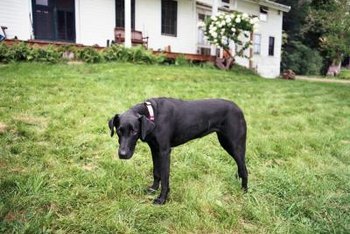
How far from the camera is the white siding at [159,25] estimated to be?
689 inches

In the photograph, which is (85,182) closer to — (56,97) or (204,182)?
(204,182)

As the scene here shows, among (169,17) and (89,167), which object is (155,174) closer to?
(89,167)

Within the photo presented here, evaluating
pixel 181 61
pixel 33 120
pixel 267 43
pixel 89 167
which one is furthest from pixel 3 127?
pixel 267 43

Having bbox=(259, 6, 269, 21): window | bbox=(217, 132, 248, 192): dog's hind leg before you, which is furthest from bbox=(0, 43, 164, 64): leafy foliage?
bbox=(259, 6, 269, 21): window

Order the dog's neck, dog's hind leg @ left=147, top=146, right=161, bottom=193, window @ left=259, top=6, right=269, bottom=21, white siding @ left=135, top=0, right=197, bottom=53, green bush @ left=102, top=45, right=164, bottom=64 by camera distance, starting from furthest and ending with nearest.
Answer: window @ left=259, top=6, right=269, bottom=21 → white siding @ left=135, top=0, right=197, bottom=53 → green bush @ left=102, top=45, right=164, bottom=64 → dog's hind leg @ left=147, top=146, right=161, bottom=193 → the dog's neck

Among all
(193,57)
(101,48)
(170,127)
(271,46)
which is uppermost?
(271,46)

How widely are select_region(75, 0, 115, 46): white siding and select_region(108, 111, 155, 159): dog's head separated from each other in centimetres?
1369

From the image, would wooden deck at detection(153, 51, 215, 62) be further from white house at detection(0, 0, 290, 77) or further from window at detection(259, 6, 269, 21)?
window at detection(259, 6, 269, 21)

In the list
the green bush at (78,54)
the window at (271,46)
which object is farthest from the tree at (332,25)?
the green bush at (78,54)

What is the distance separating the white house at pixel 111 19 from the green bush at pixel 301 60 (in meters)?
8.77

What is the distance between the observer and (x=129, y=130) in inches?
118

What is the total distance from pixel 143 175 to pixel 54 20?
509 inches

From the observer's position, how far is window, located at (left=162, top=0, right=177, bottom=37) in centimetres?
1830

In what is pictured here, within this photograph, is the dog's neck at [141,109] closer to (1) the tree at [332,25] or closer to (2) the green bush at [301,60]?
(1) the tree at [332,25]
